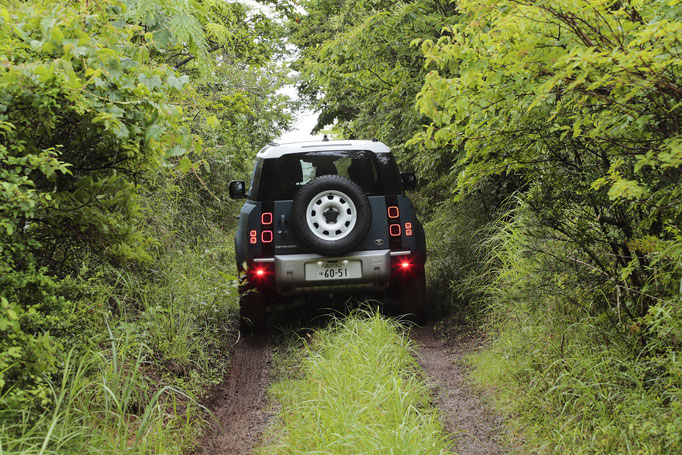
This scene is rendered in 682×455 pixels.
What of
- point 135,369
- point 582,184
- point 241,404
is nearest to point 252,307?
point 241,404

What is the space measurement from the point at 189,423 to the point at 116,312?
1478 mm

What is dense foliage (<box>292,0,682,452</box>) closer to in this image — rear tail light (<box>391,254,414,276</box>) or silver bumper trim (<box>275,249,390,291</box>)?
rear tail light (<box>391,254,414,276</box>)

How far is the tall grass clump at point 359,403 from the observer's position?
341cm

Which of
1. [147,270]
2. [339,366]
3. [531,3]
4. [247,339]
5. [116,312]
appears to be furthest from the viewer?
[247,339]

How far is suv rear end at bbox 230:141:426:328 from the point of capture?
601cm

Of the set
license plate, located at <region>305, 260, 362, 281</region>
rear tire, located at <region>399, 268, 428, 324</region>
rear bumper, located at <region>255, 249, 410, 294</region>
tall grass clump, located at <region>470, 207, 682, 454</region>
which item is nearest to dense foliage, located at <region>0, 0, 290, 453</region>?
rear bumper, located at <region>255, 249, 410, 294</region>

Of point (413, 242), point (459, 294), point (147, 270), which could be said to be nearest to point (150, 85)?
point (147, 270)

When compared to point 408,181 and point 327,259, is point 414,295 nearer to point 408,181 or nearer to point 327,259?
point 327,259

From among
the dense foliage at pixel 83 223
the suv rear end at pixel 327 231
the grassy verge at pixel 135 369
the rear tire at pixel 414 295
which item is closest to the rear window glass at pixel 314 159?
the suv rear end at pixel 327 231

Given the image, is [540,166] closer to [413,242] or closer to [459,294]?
[413,242]

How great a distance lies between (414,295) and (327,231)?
1.33 m

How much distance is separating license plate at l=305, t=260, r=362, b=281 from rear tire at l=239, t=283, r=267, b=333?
25.1 inches

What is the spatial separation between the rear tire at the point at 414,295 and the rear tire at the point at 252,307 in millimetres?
1597

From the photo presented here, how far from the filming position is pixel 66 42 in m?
3.13
